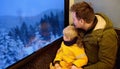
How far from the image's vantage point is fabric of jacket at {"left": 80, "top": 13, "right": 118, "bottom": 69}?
1.52m

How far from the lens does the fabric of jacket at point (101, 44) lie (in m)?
1.52

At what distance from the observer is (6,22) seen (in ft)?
4.63

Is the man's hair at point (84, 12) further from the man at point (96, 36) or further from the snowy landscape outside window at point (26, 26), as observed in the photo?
the snowy landscape outside window at point (26, 26)

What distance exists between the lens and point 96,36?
1.54 meters

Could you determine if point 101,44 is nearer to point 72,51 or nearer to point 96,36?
point 96,36

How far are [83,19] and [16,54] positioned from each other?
0.54 meters

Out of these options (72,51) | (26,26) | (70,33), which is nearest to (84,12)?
(70,33)

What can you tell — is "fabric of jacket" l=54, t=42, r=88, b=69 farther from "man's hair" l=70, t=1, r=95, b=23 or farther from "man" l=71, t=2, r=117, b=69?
"man's hair" l=70, t=1, r=95, b=23

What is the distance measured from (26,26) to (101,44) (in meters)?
0.56

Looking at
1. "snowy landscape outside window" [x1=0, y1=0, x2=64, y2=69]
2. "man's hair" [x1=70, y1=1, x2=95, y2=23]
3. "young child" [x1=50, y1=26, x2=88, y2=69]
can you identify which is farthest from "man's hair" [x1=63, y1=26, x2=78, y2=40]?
"snowy landscape outside window" [x1=0, y1=0, x2=64, y2=69]

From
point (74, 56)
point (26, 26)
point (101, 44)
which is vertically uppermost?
point (26, 26)

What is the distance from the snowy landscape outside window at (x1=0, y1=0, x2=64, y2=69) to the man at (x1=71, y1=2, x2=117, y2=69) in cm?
29

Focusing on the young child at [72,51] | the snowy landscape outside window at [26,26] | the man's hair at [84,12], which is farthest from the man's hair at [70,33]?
the snowy landscape outside window at [26,26]

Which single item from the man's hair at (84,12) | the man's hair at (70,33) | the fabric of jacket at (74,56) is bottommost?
the fabric of jacket at (74,56)
